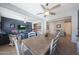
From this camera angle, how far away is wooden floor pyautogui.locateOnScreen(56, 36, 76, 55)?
7.42ft

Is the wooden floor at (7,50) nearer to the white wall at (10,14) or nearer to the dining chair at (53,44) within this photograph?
the white wall at (10,14)

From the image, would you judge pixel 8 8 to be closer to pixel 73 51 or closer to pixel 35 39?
pixel 35 39

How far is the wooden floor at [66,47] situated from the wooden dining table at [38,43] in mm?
265

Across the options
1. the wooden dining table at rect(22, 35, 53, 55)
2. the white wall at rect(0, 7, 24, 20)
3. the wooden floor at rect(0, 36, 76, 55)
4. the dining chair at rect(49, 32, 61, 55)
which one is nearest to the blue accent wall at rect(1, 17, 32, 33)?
the white wall at rect(0, 7, 24, 20)

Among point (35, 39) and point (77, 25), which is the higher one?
point (77, 25)

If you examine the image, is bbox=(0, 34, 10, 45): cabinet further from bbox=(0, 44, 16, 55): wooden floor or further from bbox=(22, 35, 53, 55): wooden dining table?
bbox=(22, 35, 53, 55): wooden dining table

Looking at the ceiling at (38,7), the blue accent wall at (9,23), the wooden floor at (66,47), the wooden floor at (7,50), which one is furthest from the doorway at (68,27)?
the wooden floor at (7,50)

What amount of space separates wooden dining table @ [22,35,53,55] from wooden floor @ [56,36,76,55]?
0.27m

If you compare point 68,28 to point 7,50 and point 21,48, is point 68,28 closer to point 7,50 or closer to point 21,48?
point 21,48

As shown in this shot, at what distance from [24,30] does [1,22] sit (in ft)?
1.66

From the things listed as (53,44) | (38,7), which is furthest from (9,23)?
(53,44)

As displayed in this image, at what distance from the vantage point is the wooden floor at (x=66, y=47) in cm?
226

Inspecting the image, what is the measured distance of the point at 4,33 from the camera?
228 centimetres
